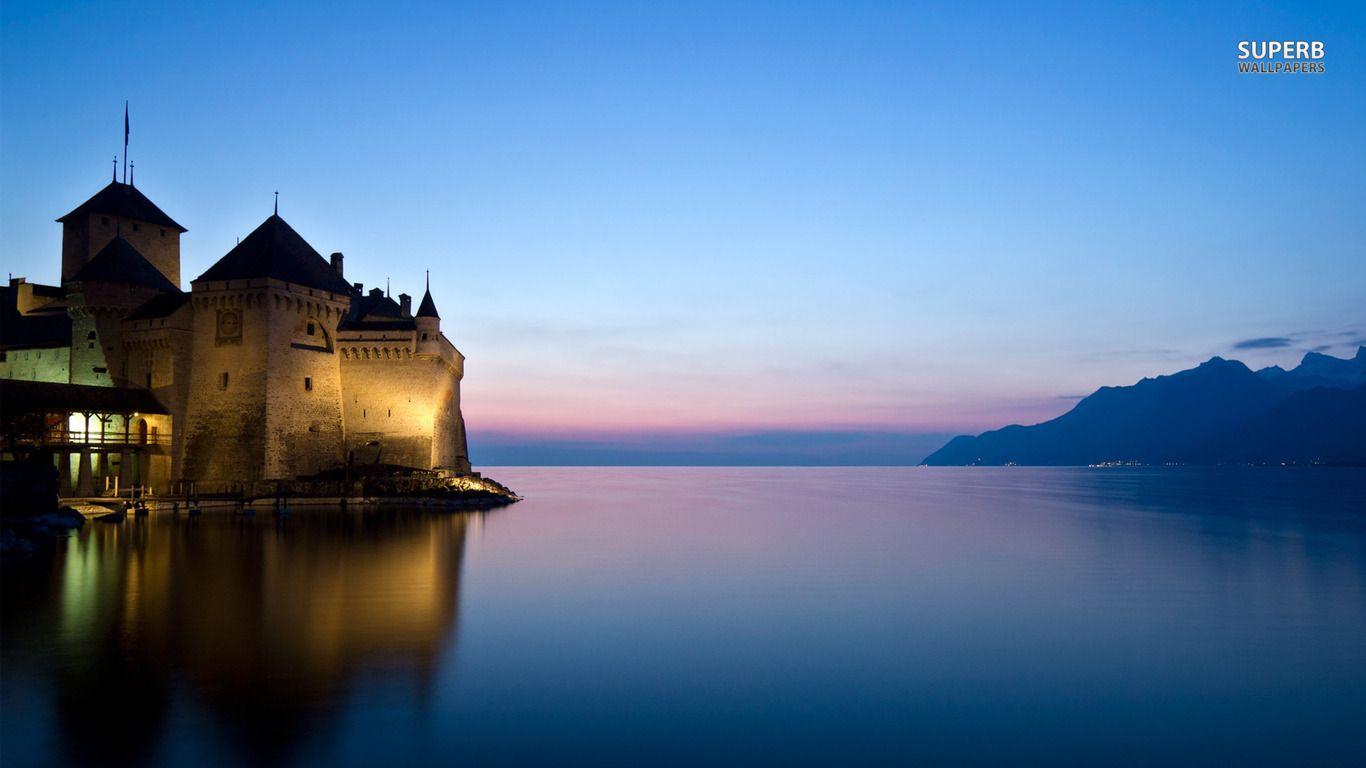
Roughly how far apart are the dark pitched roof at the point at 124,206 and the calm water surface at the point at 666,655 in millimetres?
23963

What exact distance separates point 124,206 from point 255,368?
14.2 metres

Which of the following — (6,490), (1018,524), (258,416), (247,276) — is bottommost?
(1018,524)

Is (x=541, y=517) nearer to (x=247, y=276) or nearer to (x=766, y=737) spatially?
(x=247, y=276)

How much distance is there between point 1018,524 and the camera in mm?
34750

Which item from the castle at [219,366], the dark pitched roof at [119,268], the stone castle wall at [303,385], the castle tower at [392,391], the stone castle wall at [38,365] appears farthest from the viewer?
the castle tower at [392,391]

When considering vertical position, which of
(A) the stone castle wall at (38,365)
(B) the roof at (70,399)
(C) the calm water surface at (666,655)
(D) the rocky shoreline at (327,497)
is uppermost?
(A) the stone castle wall at (38,365)

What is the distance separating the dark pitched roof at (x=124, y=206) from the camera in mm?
40500

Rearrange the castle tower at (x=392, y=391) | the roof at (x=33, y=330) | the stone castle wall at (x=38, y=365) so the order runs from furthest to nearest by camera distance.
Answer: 1. the castle tower at (x=392, y=391)
2. the roof at (x=33, y=330)
3. the stone castle wall at (x=38, y=365)

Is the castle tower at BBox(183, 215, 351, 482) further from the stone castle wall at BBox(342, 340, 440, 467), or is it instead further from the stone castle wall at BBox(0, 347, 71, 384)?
the stone castle wall at BBox(0, 347, 71, 384)

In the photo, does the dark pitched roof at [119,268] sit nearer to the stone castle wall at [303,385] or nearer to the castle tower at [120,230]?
the castle tower at [120,230]

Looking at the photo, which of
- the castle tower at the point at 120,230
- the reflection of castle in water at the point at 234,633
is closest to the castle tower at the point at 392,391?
the castle tower at the point at 120,230

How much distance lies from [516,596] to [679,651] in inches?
211

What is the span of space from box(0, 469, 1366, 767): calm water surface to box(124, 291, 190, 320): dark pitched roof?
1564cm

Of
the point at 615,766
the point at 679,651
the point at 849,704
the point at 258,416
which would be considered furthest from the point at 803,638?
the point at 258,416
